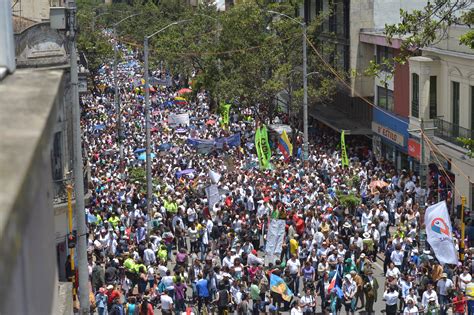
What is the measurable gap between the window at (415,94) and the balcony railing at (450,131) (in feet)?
5.98

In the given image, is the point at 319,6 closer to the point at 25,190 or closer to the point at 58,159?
the point at 58,159

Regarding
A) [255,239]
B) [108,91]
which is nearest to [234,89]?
[255,239]

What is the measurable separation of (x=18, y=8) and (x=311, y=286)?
69.5 feet

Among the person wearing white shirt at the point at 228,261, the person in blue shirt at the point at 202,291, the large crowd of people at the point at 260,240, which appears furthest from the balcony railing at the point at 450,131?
the person in blue shirt at the point at 202,291

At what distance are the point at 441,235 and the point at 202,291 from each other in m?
5.31

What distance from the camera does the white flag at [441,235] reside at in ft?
66.4

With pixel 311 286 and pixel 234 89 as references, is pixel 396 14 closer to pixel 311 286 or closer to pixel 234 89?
pixel 234 89

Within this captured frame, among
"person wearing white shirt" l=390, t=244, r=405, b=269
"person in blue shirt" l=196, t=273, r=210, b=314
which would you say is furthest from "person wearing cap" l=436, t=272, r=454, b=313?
"person in blue shirt" l=196, t=273, r=210, b=314

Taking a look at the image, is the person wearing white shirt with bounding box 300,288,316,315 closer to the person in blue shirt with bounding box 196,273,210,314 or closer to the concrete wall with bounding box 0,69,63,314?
the person in blue shirt with bounding box 196,273,210,314

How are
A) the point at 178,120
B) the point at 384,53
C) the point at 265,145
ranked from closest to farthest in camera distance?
the point at 265,145
the point at 384,53
the point at 178,120

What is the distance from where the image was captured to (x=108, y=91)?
3137 inches

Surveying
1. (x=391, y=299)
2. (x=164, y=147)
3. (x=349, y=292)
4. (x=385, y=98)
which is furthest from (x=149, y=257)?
(x=385, y=98)

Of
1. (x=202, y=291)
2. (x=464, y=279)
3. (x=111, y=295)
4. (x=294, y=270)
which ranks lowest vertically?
(x=202, y=291)

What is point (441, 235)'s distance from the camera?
67.4 feet
